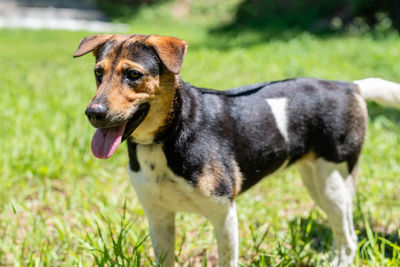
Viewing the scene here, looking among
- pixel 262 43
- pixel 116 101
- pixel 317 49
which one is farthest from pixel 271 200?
pixel 262 43

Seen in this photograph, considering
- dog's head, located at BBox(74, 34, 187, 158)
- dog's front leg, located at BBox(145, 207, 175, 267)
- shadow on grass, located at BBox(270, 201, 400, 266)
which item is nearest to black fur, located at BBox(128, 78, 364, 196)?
dog's head, located at BBox(74, 34, 187, 158)

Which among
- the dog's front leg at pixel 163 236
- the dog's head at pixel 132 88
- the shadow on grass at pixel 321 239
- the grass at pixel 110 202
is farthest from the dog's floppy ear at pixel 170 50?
the shadow on grass at pixel 321 239

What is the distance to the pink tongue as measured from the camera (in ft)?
7.57

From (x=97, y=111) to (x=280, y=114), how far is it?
1.28m

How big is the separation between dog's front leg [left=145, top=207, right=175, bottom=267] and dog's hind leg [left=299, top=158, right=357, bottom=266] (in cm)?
108

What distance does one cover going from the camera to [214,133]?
264cm

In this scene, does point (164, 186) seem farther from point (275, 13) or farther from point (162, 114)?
point (275, 13)

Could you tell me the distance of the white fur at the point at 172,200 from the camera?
8.26ft

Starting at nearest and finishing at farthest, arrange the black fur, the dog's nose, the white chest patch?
the dog's nose → the black fur → the white chest patch

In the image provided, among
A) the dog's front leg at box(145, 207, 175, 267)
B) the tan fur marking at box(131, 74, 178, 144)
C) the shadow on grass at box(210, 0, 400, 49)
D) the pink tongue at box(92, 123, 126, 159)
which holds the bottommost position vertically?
the dog's front leg at box(145, 207, 175, 267)

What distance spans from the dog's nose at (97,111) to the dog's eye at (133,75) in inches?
9.8

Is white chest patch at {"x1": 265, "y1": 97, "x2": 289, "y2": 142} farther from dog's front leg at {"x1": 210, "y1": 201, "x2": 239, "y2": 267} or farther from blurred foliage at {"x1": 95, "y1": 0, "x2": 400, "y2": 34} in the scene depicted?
blurred foliage at {"x1": 95, "y1": 0, "x2": 400, "y2": 34}

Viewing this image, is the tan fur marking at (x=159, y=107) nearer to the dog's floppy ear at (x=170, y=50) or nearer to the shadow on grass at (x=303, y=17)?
the dog's floppy ear at (x=170, y=50)

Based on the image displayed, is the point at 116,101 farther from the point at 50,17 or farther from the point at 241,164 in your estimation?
the point at 50,17
